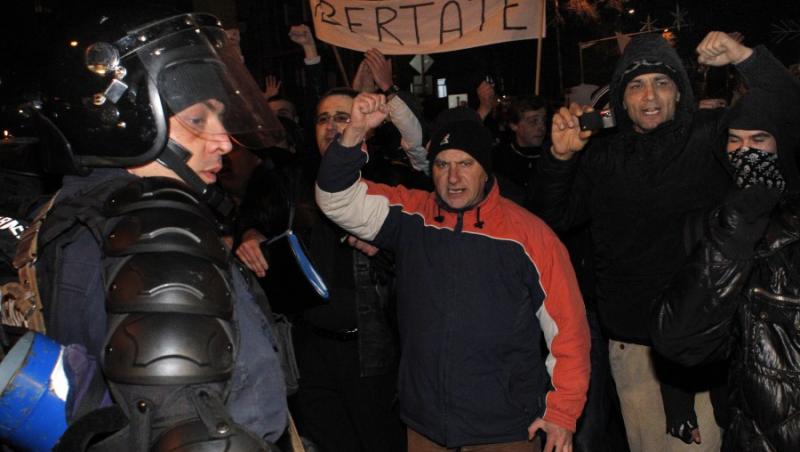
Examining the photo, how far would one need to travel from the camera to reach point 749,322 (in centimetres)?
285

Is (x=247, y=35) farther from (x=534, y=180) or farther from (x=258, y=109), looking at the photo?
(x=258, y=109)

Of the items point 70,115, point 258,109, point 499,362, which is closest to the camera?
point 70,115

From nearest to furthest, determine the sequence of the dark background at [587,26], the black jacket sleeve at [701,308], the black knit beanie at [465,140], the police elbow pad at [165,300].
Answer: the police elbow pad at [165,300]
the black jacket sleeve at [701,308]
the black knit beanie at [465,140]
the dark background at [587,26]

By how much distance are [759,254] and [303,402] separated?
2.94 meters

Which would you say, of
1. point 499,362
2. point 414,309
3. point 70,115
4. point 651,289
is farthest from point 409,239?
point 70,115

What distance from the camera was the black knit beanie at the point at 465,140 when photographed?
13.2 feet

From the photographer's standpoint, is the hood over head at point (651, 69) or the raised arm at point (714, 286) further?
the hood over head at point (651, 69)

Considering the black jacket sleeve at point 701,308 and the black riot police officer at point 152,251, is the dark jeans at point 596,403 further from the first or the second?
the black riot police officer at point 152,251

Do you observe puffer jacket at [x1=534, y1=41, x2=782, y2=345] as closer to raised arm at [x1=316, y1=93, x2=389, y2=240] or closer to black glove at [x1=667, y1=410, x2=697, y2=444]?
black glove at [x1=667, y1=410, x2=697, y2=444]

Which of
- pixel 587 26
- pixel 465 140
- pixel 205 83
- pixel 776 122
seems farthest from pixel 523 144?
pixel 587 26

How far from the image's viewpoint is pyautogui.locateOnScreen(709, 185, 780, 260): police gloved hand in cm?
280

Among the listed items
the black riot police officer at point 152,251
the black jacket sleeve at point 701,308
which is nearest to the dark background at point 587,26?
the black jacket sleeve at point 701,308

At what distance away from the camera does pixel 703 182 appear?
13.4 ft

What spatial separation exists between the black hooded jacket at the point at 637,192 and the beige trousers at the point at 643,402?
0.12 m
